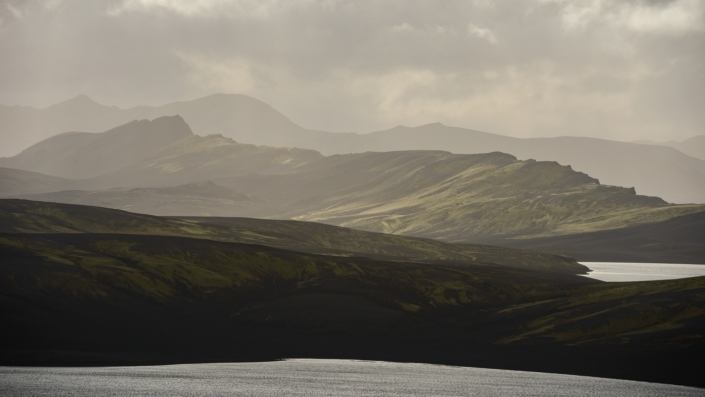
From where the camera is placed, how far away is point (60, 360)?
3947 centimetres

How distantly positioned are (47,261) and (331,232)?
7757 cm

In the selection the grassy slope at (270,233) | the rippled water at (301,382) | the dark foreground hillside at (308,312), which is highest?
the grassy slope at (270,233)

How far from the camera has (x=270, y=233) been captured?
120 meters

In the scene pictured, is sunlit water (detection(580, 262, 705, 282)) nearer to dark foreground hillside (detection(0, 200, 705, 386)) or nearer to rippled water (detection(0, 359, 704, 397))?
dark foreground hillside (detection(0, 200, 705, 386))

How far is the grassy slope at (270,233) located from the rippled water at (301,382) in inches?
2405

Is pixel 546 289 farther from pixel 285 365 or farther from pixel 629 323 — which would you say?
pixel 285 365

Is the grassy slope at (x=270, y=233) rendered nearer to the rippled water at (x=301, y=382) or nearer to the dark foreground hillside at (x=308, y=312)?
the dark foreground hillside at (x=308, y=312)

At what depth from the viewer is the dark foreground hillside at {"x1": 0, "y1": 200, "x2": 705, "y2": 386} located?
1679 inches

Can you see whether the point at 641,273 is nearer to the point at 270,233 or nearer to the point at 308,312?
Result: the point at 270,233

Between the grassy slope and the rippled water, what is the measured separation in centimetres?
6109

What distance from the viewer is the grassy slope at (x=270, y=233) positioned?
9856 cm

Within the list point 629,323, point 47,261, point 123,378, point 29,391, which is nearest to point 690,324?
point 629,323

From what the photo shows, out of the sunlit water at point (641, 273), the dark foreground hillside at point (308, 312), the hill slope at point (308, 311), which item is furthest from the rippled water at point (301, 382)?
the sunlit water at point (641, 273)

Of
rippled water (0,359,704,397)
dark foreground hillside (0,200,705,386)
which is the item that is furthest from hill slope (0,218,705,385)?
rippled water (0,359,704,397)
